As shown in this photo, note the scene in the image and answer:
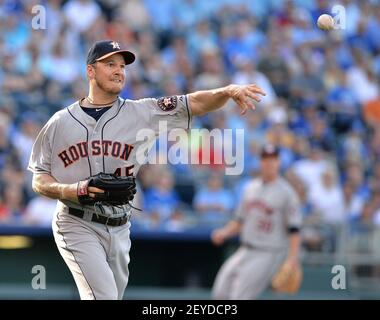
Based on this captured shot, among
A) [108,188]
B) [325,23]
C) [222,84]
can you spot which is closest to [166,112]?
[108,188]

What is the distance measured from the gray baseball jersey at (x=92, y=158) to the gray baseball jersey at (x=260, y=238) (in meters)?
3.88

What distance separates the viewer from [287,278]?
1027 cm

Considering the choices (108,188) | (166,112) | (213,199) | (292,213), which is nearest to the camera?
(108,188)

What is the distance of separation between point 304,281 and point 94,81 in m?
5.34

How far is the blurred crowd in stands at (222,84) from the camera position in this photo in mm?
11969

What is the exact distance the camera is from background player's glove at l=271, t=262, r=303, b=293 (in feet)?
33.4

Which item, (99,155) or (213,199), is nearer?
(99,155)

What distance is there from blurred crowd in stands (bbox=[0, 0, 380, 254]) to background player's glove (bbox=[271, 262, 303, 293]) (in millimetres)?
976

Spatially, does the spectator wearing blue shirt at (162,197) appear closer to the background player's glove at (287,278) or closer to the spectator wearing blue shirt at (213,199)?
the spectator wearing blue shirt at (213,199)

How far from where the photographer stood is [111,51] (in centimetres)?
658

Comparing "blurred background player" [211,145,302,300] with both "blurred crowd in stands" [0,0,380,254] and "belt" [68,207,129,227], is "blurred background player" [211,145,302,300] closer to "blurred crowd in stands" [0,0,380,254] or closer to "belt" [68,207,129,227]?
"blurred crowd in stands" [0,0,380,254]

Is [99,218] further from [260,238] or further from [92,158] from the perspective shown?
[260,238]

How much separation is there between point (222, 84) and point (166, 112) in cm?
721
